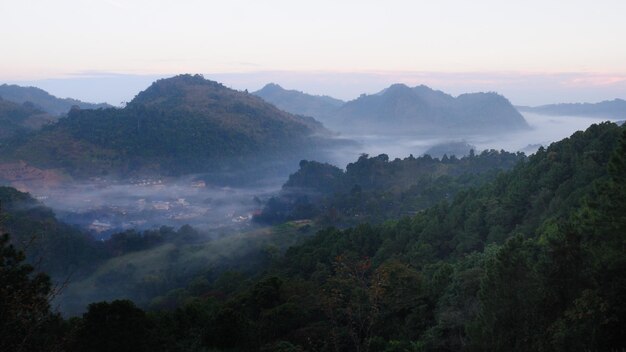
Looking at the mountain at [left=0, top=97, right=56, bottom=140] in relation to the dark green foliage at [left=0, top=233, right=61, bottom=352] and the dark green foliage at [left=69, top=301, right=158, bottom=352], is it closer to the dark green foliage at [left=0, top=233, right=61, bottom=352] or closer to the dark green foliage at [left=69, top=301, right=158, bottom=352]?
the dark green foliage at [left=69, top=301, right=158, bottom=352]

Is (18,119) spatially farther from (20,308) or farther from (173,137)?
(20,308)

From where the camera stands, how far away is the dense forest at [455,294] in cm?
839

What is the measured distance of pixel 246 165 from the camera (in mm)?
128500

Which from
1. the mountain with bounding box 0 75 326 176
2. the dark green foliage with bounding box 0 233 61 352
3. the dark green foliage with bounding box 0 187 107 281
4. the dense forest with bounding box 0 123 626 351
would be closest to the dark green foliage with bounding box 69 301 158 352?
the dense forest with bounding box 0 123 626 351

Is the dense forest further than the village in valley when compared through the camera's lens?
No

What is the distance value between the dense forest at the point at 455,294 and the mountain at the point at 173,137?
282 feet

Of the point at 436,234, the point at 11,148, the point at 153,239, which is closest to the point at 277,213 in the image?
the point at 153,239

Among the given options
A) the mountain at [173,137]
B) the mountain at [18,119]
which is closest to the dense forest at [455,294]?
the mountain at [173,137]

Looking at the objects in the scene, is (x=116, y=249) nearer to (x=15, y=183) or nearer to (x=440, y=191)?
(x=440, y=191)

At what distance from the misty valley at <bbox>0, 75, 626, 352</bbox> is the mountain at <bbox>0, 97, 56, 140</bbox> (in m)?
0.82

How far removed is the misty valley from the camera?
9.57 meters

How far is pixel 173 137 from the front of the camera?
4894 inches

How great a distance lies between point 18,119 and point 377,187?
107 meters

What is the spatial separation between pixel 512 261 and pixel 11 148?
111 m
